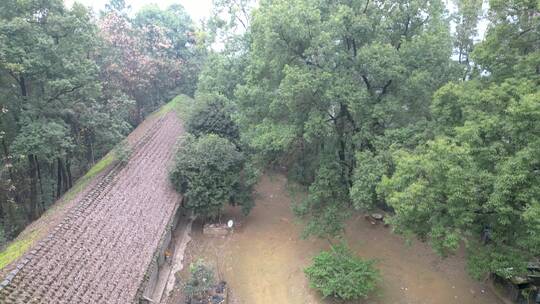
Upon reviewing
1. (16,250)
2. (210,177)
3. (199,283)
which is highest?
(210,177)

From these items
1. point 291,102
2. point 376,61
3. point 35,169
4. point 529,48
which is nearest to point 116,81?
point 35,169

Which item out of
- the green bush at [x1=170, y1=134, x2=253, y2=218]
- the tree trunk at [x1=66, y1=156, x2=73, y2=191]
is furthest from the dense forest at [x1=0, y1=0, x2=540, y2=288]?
the green bush at [x1=170, y1=134, x2=253, y2=218]

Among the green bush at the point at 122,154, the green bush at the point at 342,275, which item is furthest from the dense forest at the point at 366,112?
the green bush at the point at 122,154

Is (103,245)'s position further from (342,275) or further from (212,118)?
(212,118)

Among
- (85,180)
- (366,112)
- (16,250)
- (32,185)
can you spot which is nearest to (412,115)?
(366,112)

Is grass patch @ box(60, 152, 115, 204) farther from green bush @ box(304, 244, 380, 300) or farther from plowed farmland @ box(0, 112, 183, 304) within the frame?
green bush @ box(304, 244, 380, 300)

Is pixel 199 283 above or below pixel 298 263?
above

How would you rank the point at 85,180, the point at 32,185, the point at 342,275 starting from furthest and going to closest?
1. the point at 32,185
2. the point at 85,180
3. the point at 342,275
